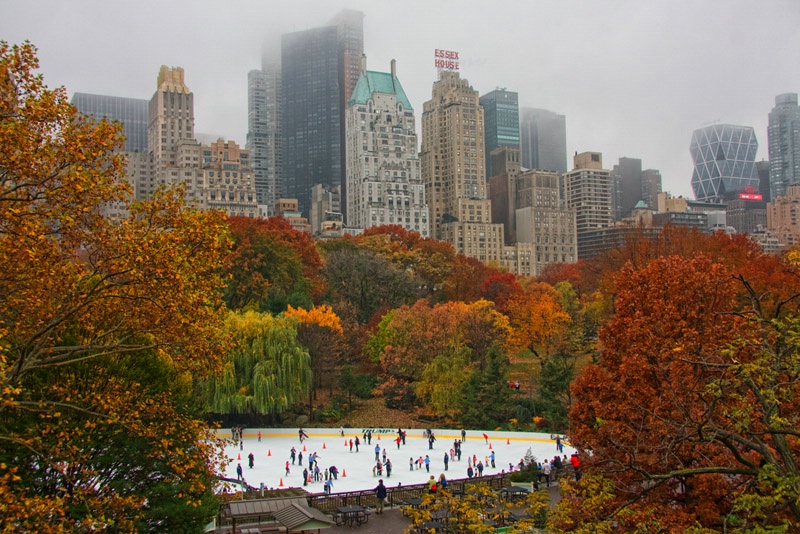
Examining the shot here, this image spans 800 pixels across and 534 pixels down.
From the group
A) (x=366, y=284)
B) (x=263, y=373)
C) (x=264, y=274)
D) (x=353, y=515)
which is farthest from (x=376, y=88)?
(x=353, y=515)

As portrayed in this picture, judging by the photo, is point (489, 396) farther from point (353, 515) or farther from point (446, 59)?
point (446, 59)

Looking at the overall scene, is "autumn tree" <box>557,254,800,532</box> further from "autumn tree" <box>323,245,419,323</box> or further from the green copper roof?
the green copper roof

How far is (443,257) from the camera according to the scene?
83.3 metres

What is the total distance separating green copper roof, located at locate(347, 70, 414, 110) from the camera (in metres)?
173

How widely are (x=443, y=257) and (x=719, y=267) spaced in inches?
2427

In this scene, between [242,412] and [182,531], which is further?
[242,412]

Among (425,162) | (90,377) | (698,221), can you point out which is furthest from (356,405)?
(698,221)

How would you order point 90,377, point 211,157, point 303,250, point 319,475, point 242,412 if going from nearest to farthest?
point 90,377, point 319,475, point 242,412, point 303,250, point 211,157

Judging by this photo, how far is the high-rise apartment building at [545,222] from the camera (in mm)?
179125

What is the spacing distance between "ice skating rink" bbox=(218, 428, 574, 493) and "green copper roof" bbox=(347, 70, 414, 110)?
446 feet

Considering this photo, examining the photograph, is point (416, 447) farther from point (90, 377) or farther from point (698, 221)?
point (698, 221)

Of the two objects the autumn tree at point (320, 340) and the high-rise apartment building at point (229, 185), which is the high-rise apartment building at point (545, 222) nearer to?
the high-rise apartment building at point (229, 185)

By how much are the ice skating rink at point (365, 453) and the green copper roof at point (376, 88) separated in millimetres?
135896

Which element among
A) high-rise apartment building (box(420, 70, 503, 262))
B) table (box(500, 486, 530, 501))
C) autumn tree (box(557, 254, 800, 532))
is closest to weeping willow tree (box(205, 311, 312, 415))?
table (box(500, 486, 530, 501))
